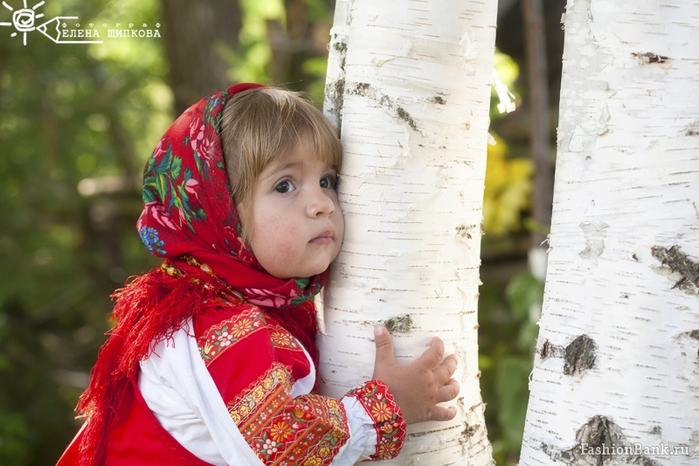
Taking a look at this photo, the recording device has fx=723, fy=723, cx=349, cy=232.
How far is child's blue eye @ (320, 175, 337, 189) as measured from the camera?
70.5 inches

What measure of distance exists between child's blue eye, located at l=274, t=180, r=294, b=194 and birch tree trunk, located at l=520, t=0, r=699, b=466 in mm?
637

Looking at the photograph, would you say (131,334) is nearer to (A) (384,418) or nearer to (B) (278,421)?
(B) (278,421)

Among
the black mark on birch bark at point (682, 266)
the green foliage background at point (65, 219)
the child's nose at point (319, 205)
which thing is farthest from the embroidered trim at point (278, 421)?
the green foliage background at point (65, 219)

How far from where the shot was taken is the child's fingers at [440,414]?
1702mm

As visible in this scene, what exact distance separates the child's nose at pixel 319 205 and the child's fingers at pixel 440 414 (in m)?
0.53

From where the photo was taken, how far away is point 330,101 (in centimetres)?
184

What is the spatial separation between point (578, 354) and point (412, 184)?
51 centimetres

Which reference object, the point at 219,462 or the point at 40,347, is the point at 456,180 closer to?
the point at 219,462

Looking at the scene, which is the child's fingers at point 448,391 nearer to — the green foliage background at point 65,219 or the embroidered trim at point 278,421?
the embroidered trim at point 278,421

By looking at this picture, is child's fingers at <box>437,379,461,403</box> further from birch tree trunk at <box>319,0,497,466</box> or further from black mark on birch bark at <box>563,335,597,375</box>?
black mark on birch bark at <box>563,335,597,375</box>

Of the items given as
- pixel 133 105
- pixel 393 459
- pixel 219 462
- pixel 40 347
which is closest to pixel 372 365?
pixel 393 459

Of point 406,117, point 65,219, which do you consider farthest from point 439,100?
point 65,219

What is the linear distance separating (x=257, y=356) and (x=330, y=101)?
67 cm

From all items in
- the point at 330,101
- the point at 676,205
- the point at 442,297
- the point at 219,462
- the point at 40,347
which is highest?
the point at 330,101
